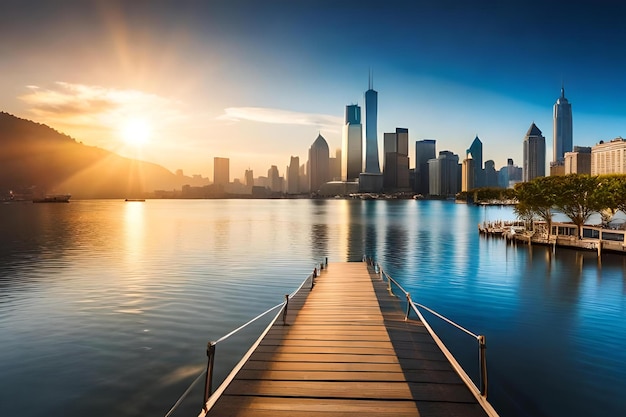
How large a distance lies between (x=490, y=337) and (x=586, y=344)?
5261 millimetres

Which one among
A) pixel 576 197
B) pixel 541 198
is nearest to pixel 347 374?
pixel 576 197

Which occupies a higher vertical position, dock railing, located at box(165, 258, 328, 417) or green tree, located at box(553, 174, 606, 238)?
green tree, located at box(553, 174, 606, 238)

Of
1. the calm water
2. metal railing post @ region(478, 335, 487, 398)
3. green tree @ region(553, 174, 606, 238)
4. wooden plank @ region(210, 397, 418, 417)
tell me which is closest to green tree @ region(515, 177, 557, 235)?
green tree @ region(553, 174, 606, 238)

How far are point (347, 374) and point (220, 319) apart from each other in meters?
18.0

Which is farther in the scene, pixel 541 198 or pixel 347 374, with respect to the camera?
pixel 541 198

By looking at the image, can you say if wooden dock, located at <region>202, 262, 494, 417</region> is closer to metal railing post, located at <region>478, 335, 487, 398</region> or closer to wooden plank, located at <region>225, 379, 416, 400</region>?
wooden plank, located at <region>225, 379, 416, 400</region>

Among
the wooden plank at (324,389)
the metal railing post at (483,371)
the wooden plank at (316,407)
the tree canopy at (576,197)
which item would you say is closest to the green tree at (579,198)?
the tree canopy at (576,197)

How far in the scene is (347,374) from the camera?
12.0 meters

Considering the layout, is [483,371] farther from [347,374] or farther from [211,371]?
[211,371]

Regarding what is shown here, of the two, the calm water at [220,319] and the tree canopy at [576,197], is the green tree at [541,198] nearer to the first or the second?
the tree canopy at [576,197]

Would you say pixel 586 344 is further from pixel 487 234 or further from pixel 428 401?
pixel 487 234

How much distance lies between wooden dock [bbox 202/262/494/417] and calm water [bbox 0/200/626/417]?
3959mm

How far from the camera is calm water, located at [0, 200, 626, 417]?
17188 mm

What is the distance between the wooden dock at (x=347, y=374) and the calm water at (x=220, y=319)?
396 centimetres
